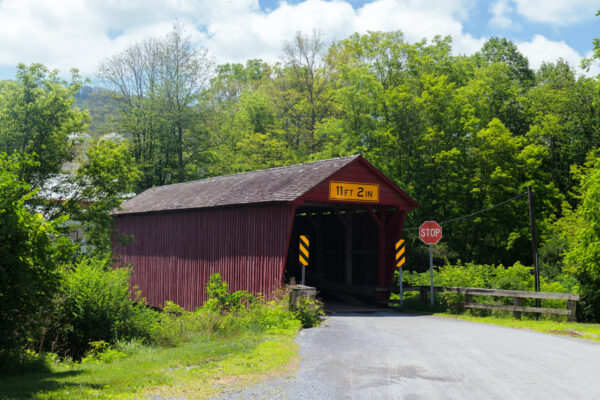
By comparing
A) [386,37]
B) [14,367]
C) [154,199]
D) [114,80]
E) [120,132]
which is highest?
[386,37]

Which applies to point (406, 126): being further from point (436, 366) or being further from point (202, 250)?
point (436, 366)

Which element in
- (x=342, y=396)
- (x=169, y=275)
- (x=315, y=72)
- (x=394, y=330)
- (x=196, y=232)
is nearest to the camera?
(x=342, y=396)

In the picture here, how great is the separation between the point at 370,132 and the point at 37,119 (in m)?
19.8

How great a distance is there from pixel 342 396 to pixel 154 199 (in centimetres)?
1960

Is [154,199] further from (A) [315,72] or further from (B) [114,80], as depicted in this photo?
(A) [315,72]

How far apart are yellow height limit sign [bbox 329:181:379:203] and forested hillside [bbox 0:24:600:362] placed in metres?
7.61

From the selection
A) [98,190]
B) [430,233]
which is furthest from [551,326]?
[98,190]

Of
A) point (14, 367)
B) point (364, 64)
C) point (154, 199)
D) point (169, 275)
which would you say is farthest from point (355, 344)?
point (364, 64)

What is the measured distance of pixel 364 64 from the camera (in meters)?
36.0

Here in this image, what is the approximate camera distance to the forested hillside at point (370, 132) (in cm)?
2014

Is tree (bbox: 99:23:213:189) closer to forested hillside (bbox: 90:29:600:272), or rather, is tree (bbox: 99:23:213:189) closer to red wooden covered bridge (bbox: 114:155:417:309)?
forested hillside (bbox: 90:29:600:272)

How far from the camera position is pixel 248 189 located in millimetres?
18594

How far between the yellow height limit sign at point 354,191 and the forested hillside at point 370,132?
7.61 meters

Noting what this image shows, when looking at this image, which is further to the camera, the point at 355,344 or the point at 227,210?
the point at 227,210
